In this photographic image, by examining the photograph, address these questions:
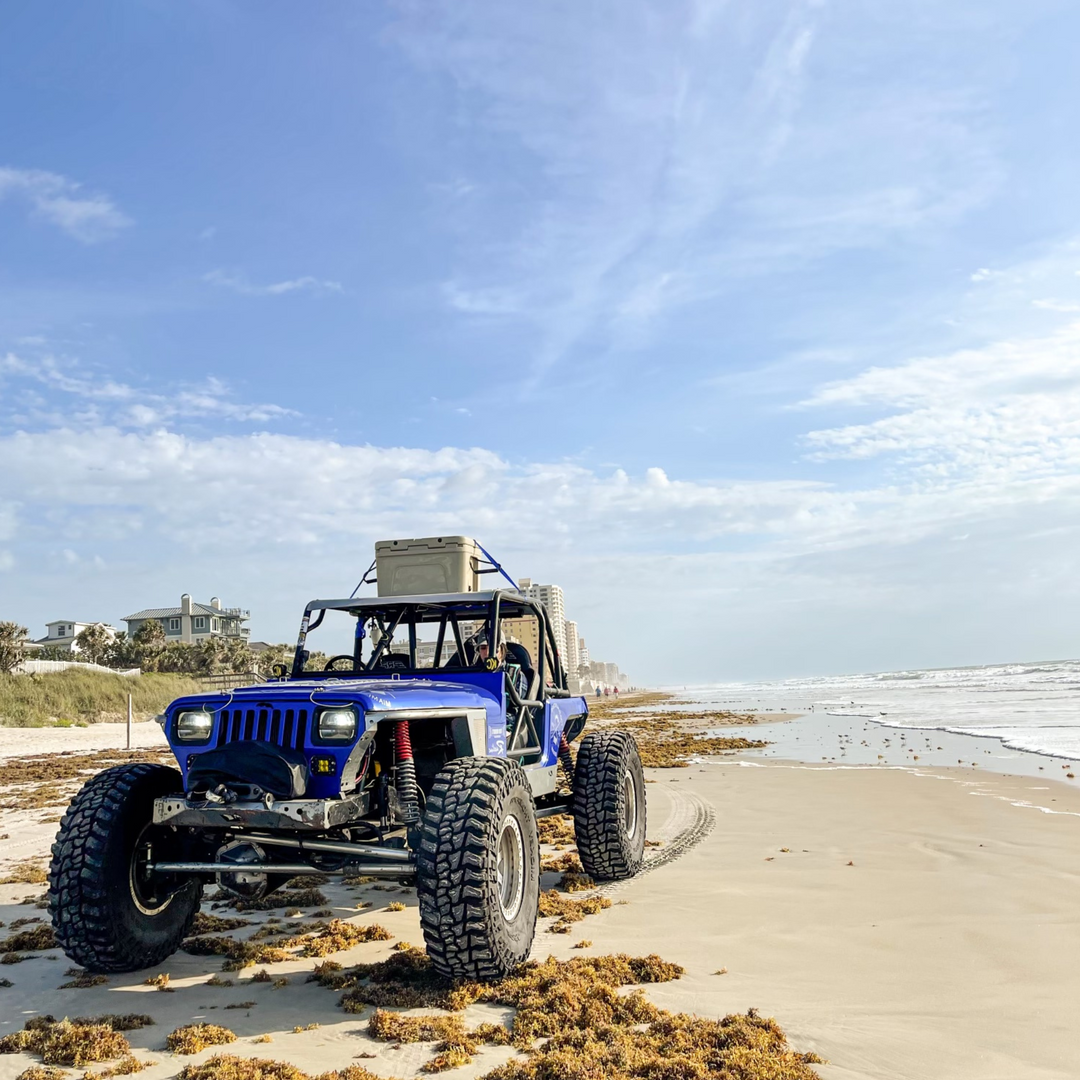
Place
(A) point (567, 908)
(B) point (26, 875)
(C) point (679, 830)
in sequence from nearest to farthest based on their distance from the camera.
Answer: (A) point (567, 908)
(B) point (26, 875)
(C) point (679, 830)

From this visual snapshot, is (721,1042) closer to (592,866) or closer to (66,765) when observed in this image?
(592,866)

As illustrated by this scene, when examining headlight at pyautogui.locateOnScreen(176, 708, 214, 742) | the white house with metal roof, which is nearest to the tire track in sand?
headlight at pyautogui.locateOnScreen(176, 708, 214, 742)

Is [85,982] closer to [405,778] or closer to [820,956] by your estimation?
[405,778]

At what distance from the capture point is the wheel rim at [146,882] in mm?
5012

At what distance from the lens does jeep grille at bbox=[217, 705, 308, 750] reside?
480 centimetres

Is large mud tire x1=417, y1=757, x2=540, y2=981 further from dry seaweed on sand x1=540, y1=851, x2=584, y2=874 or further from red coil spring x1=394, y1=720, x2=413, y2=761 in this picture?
dry seaweed on sand x1=540, y1=851, x2=584, y2=874

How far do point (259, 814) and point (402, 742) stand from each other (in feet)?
2.80

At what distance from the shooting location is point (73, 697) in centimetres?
3209

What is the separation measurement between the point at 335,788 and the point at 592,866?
3.07m

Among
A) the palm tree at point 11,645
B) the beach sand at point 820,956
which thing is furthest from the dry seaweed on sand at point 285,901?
the palm tree at point 11,645

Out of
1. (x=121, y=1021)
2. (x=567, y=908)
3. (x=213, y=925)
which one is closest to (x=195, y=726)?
(x=121, y=1021)

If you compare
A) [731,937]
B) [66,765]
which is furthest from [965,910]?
[66,765]

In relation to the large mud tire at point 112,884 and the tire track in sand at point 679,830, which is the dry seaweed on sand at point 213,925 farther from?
the tire track in sand at point 679,830

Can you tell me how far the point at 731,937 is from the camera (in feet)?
18.2
